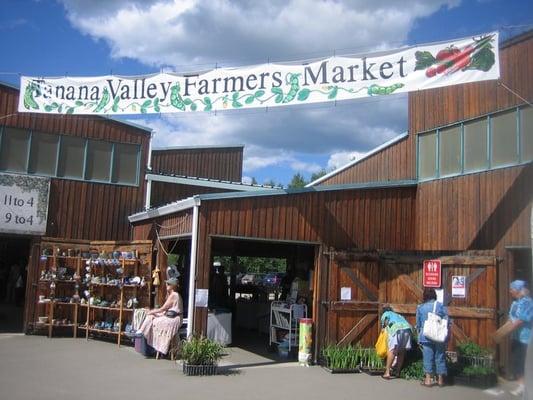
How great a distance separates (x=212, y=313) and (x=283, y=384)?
13.5 feet

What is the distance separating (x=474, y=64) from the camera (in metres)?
9.62

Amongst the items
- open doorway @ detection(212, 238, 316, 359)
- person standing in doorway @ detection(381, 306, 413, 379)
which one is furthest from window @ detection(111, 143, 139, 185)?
person standing in doorway @ detection(381, 306, 413, 379)

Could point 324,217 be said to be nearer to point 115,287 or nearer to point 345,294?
point 345,294

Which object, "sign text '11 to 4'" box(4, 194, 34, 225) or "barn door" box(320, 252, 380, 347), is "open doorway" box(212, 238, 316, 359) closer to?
"barn door" box(320, 252, 380, 347)

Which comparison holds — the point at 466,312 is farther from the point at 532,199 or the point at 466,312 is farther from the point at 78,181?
the point at 78,181

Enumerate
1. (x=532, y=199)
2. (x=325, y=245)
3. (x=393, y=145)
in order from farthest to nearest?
(x=393, y=145) < (x=325, y=245) < (x=532, y=199)

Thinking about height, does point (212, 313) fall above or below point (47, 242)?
below

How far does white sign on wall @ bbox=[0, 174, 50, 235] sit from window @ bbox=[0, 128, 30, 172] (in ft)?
1.15

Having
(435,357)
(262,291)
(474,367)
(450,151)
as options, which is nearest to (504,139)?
(450,151)

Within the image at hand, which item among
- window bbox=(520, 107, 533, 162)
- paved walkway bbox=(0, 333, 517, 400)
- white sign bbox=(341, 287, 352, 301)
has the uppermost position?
window bbox=(520, 107, 533, 162)

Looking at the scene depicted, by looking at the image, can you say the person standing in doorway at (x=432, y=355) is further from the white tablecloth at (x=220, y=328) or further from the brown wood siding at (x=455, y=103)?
the white tablecloth at (x=220, y=328)

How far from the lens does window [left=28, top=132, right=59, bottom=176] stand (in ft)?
50.8

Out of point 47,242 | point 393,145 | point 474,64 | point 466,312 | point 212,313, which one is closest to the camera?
point 474,64

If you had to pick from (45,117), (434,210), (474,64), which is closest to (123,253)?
(45,117)
